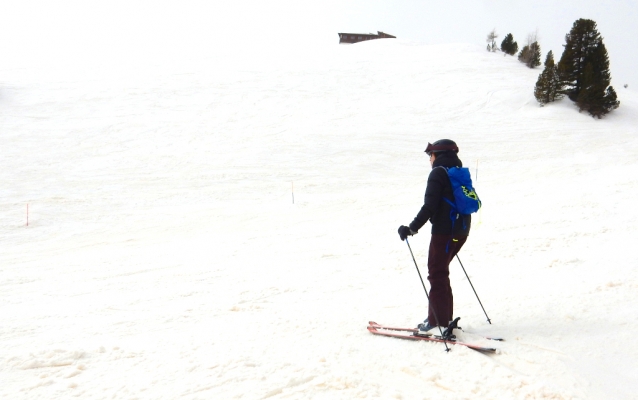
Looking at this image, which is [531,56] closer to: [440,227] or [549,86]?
[549,86]

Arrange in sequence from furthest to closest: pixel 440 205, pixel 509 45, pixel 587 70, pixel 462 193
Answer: pixel 509 45, pixel 587 70, pixel 440 205, pixel 462 193

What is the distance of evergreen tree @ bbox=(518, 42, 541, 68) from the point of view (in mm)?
36562

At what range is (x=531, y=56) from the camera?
36969mm

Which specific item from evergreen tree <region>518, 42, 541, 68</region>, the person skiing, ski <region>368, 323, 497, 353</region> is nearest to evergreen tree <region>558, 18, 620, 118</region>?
evergreen tree <region>518, 42, 541, 68</region>

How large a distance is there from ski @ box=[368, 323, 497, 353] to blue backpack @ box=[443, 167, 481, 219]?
42.3 inches

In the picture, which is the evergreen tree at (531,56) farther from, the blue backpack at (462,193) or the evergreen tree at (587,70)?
the blue backpack at (462,193)

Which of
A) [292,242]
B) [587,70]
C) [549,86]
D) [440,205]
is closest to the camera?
[440,205]

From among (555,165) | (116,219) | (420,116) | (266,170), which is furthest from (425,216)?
(420,116)

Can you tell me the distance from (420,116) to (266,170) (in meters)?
10.9

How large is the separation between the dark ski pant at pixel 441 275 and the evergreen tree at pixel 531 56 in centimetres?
3722

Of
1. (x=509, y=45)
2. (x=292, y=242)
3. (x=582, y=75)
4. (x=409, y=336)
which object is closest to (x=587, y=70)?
(x=582, y=75)

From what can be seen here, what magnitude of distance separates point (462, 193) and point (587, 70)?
82.4 ft

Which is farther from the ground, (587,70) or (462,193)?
(587,70)

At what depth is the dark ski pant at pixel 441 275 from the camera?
4.14 m
